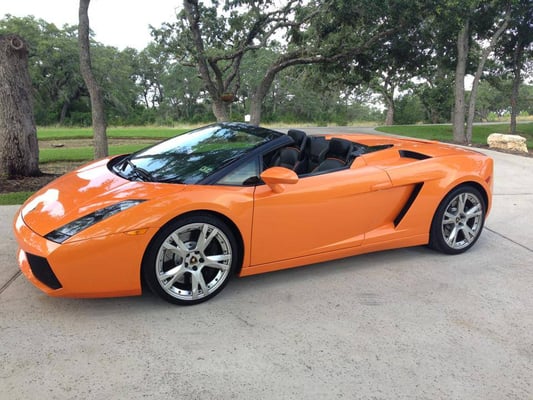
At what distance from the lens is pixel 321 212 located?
3.23 m

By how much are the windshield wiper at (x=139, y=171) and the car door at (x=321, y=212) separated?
32.2 inches

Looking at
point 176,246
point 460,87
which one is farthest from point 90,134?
point 176,246

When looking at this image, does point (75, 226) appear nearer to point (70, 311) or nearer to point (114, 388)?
point (70, 311)

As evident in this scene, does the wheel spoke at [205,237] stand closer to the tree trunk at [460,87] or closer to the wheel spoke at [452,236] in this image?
the wheel spoke at [452,236]

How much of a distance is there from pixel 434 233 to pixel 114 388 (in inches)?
115

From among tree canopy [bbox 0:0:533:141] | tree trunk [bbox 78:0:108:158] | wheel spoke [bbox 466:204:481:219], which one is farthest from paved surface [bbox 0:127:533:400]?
tree canopy [bbox 0:0:533:141]

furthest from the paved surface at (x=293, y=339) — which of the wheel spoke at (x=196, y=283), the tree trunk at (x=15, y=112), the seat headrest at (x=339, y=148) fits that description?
the tree trunk at (x=15, y=112)

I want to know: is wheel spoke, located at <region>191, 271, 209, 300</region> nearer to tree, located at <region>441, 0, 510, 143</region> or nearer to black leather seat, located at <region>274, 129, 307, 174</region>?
black leather seat, located at <region>274, 129, 307, 174</region>

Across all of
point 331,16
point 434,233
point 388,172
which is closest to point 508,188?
point 434,233

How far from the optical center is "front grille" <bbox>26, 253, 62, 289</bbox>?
8.46 feet

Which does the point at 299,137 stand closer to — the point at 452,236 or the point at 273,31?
the point at 452,236

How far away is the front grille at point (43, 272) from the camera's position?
258 cm

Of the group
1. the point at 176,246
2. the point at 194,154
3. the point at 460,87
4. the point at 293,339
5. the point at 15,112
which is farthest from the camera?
the point at 460,87

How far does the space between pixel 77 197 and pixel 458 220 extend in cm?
324
